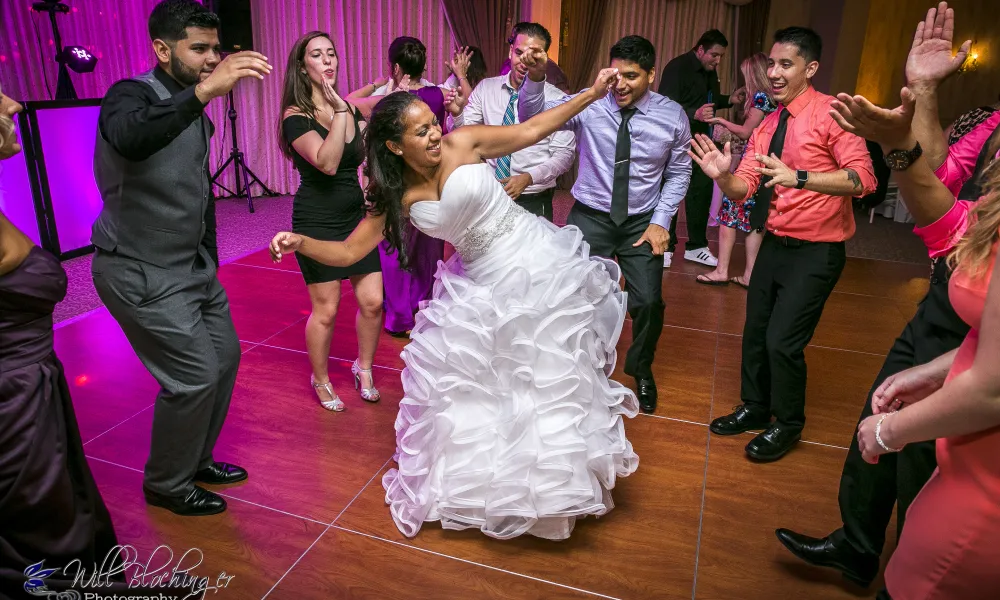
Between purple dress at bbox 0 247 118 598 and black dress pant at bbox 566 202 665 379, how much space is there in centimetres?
233

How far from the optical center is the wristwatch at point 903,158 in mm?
1757

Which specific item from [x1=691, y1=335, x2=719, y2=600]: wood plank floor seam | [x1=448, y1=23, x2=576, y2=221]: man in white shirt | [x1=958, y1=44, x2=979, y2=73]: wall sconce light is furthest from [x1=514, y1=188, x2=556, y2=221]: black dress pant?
[x1=958, y1=44, x2=979, y2=73]: wall sconce light

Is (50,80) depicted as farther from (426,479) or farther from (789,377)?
(789,377)

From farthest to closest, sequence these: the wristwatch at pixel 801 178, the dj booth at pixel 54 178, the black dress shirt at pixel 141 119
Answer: the dj booth at pixel 54 178, the wristwatch at pixel 801 178, the black dress shirt at pixel 141 119

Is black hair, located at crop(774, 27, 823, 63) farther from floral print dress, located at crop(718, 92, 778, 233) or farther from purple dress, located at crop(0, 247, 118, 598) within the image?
purple dress, located at crop(0, 247, 118, 598)

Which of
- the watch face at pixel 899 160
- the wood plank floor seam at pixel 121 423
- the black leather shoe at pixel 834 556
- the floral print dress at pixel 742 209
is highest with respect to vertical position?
the watch face at pixel 899 160

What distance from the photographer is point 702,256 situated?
238 inches

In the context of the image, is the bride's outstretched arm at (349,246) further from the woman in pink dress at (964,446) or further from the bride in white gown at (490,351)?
the woman in pink dress at (964,446)

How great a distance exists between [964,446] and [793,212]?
1.74 m

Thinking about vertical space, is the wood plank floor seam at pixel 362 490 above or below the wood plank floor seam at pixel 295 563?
below

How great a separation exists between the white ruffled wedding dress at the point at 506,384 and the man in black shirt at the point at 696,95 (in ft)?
11.3

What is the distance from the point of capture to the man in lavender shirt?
329 cm

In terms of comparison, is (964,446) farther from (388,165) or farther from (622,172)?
(622,172)

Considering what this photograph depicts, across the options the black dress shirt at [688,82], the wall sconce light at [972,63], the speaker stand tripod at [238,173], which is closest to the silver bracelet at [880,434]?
the black dress shirt at [688,82]
